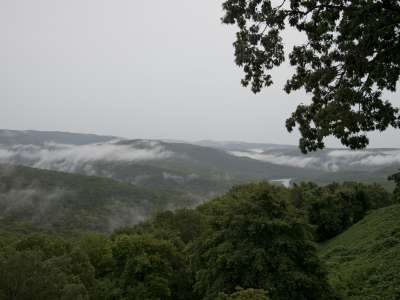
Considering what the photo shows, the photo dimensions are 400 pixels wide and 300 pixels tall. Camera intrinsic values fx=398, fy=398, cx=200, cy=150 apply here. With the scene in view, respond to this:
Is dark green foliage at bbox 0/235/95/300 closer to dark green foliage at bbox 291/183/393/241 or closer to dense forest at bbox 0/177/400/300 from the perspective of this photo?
dense forest at bbox 0/177/400/300

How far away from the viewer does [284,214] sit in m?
31.6

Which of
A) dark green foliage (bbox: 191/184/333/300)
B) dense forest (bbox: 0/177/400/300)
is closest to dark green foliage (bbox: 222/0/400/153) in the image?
dense forest (bbox: 0/177/400/300)

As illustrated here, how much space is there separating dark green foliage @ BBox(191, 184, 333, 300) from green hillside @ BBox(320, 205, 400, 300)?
11.6ft

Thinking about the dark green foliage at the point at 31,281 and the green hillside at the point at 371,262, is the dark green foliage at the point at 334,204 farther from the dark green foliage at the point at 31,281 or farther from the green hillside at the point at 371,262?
the dark green foliage at the point at 31,281

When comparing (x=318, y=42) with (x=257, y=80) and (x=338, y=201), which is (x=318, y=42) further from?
(x=338, y=201)

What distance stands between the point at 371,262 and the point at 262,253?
11.9 metres

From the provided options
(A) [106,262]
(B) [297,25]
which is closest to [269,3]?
(B) [297,25]

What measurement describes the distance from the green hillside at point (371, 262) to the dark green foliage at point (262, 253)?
3.54 metres

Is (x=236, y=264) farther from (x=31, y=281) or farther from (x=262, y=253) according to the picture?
(x=31, y=281)

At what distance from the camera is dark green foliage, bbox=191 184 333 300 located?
27703 millimetres

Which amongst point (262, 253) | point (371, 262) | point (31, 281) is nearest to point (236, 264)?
point (262, 253)

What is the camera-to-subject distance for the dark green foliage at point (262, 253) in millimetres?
27703

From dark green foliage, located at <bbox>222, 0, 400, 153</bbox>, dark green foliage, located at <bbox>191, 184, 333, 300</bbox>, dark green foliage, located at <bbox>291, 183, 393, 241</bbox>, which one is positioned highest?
dark green foliage, located at <bbox>222, 0, 400, 153</bbox>

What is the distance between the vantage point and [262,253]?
93.5ft
